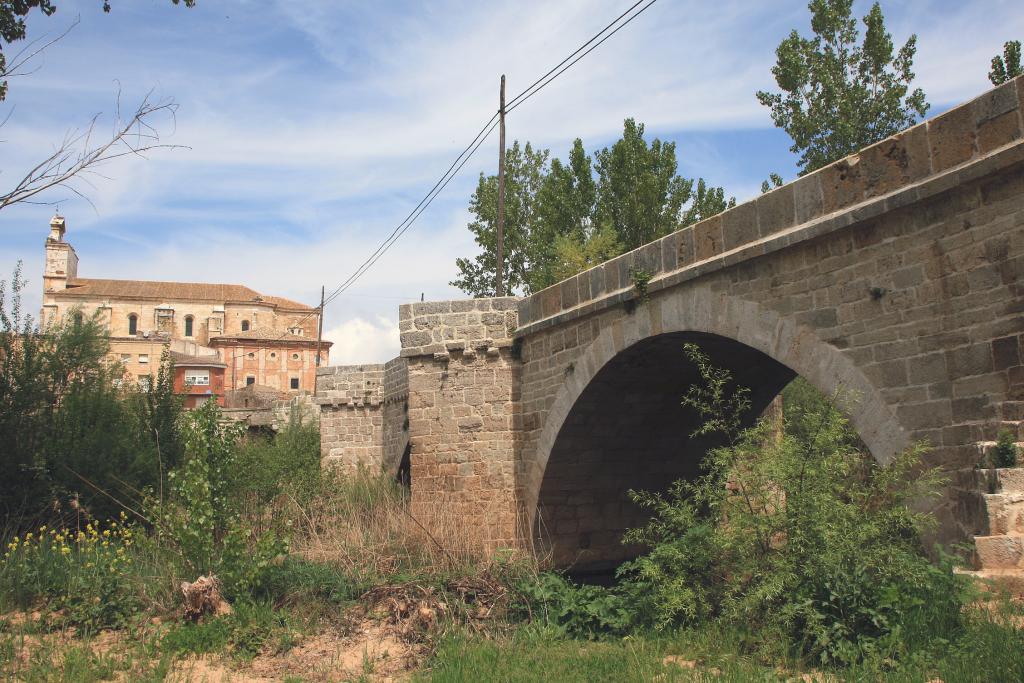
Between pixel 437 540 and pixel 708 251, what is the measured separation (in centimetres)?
395

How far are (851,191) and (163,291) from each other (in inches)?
2121

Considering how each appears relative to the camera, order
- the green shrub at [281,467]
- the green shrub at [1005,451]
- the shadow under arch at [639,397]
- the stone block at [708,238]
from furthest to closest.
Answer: the green shrub at [281,467] → the stone block at [708,238] → the shadow under arch at [639,397] → the green shrub at [1005,451]

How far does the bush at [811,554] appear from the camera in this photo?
5266 millimetres

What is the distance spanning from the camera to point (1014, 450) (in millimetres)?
5230

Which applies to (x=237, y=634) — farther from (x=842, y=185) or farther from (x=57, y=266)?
(x=57, y=266)

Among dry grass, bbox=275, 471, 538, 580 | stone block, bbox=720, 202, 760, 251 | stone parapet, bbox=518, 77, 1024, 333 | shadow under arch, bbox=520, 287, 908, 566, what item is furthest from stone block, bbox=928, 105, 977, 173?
dry grass, bbox=275, 471, 538, 580

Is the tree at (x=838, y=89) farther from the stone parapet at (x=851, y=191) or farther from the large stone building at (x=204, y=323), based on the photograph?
the large stone building at (x=204, y=323)

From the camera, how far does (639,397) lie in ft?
36.9

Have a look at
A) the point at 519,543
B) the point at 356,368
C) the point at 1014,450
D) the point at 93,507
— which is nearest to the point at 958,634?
the point at 1014,450

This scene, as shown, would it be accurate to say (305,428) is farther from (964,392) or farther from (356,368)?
(964,392)

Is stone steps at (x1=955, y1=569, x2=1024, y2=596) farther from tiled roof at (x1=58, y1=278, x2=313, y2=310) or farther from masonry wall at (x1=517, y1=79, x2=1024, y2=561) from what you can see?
tiled roof at (x1=58, y1=278, x2=313, y2=310)

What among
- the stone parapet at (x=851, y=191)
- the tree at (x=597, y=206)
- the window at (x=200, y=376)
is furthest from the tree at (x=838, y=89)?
the window at (x=200, y=376)

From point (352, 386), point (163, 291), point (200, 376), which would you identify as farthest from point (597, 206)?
point (163, 291)

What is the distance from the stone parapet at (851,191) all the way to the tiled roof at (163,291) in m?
49.6
